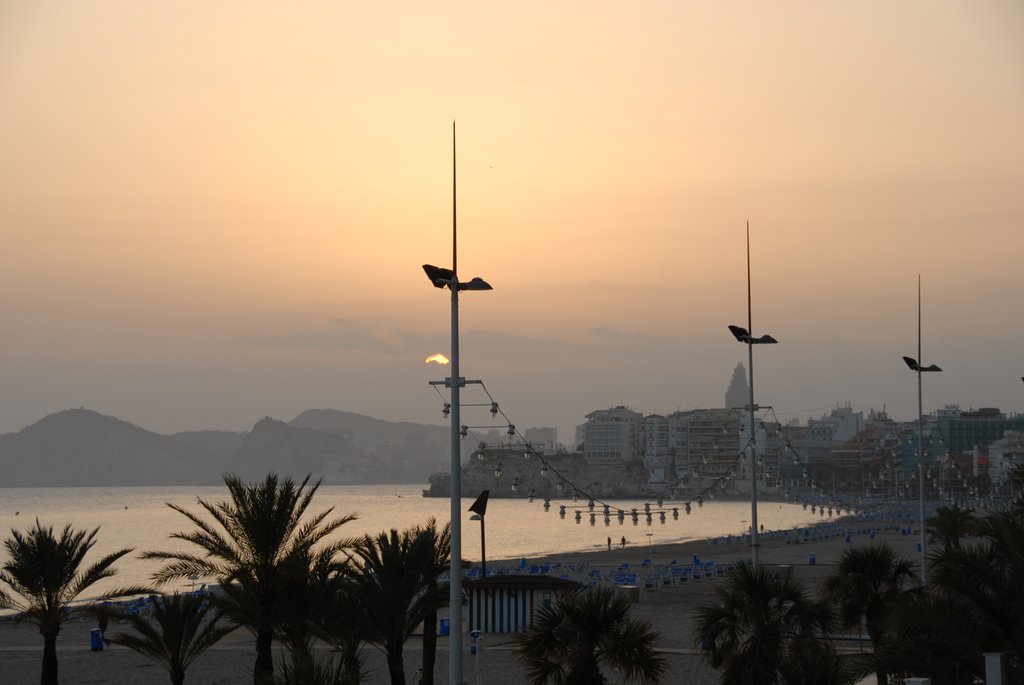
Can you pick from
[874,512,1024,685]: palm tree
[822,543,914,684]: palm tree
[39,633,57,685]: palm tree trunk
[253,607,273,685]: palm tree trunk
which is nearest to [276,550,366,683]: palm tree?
[253,607,273,685]: palm tree trunk

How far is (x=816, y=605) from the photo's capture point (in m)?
18.7

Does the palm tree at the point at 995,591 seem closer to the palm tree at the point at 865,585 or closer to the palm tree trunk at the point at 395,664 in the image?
the palm tree at the point at 865,585

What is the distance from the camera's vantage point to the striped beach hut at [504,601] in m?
35.2

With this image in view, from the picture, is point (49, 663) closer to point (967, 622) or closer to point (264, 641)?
point (264, 641)

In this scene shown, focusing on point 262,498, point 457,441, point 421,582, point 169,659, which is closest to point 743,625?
point 457,441

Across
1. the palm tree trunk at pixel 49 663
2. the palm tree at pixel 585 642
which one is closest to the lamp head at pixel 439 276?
the palm tree at pixel 585 642

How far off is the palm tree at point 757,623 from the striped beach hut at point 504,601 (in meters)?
16.2

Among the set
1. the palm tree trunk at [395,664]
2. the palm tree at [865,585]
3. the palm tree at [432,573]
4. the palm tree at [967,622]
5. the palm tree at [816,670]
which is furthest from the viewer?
the palm tree at [432,573]

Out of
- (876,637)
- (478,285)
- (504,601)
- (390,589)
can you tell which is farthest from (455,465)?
(504,601)

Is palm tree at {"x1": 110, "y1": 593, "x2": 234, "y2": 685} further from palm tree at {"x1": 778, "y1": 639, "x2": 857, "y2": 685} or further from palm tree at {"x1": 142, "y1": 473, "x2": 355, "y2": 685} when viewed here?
palm tree at {"x1": 778, "y1": 639, "x2": 857, "y2": 685}

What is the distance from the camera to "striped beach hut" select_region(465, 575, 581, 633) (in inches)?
1385

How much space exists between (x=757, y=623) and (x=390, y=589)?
24.1 ft

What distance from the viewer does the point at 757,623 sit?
18625 mm

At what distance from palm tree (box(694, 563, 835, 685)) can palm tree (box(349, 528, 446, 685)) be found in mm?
6292
